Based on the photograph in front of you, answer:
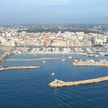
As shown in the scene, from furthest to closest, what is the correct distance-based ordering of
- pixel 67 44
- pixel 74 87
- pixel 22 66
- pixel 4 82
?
1. pixel 67 44
2. pixel 22 66
3. pixel 4 82
4. pixel 74 87

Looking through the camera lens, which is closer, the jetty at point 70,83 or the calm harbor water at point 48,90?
the calm harbor water at point 48,90

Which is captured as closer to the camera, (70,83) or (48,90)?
(48,90)

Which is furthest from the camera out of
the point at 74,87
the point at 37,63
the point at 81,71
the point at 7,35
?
the point at 7,35

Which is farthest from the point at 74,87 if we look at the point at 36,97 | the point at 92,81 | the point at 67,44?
the point at 67,44

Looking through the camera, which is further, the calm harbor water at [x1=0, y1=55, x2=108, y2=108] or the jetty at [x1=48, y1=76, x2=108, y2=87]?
the jetty at [x1=48, y1=76, x2=108, y2=87]

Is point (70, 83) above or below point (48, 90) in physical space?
above

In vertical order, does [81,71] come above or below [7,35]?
below

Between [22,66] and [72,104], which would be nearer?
[72,104]

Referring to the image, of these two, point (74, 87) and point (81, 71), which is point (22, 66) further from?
point (74, 87)
